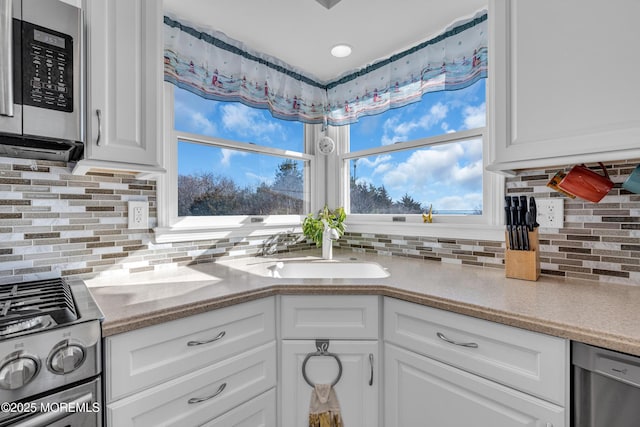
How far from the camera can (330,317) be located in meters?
1.34

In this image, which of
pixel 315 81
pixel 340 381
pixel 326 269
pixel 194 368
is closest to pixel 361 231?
pixel 326 269

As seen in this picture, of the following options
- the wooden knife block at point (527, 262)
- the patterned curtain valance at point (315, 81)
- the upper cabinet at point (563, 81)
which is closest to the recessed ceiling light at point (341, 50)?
the patterned curtain valance at point (315, 81)

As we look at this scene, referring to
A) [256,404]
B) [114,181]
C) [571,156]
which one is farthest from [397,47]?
[256,404]

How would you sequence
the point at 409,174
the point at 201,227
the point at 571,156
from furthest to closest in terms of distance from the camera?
the point at 409,174, the point at 201,227, the point at 571,156

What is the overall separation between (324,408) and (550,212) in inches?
54.5

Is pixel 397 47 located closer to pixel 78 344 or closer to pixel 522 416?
pixel 522 416

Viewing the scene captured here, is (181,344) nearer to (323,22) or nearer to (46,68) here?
(46,68)

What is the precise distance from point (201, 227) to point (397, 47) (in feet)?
5.57

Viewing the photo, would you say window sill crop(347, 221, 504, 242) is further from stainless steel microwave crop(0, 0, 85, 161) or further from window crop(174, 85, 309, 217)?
stainless steel microwave crop(0, 0, 85, 161)

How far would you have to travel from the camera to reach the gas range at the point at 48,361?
73 centimetres

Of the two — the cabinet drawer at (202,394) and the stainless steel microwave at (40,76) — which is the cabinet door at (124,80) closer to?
the stainless steel microwave at (40,76)

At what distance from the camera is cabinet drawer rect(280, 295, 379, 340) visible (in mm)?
1321

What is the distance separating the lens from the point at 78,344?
0.83 meters

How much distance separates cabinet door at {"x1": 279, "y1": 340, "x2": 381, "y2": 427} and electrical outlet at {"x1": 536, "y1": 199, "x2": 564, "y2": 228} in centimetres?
100
